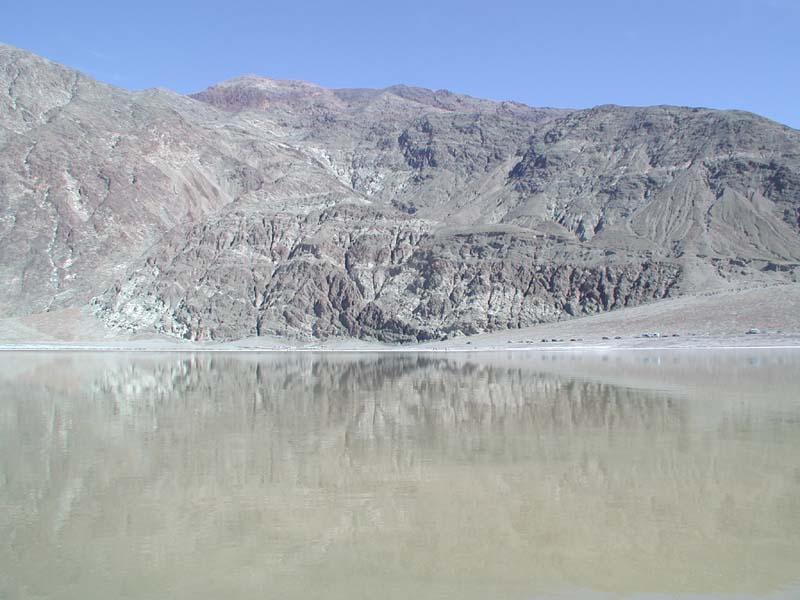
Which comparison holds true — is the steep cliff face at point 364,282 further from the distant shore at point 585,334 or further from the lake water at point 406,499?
the lake water at point 406,499

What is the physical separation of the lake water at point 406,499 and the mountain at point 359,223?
60.0m

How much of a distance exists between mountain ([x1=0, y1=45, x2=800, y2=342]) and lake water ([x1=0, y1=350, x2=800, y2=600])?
59975 millimetres

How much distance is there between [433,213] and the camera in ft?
392

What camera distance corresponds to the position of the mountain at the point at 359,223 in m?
86.3

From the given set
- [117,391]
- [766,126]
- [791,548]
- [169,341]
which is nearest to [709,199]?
[766,126]

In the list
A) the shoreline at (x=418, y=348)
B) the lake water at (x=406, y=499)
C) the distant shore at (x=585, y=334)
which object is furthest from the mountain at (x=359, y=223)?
the lake water at (x=406, y=499)

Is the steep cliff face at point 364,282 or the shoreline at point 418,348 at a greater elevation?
the steep cliff face at point 364,282

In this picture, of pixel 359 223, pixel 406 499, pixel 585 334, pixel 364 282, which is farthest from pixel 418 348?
pixel 406 499

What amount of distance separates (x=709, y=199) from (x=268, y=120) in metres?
104

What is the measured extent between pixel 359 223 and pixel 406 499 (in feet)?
282

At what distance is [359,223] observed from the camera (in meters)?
97.0

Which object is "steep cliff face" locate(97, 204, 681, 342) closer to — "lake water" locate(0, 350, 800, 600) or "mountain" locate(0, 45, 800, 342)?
"mountain" locate(0, 45, 800, 342)

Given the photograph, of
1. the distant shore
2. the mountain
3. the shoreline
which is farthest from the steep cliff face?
the shoreline

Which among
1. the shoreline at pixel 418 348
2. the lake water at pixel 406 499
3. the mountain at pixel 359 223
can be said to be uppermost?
the mountain at pixel 359 223
